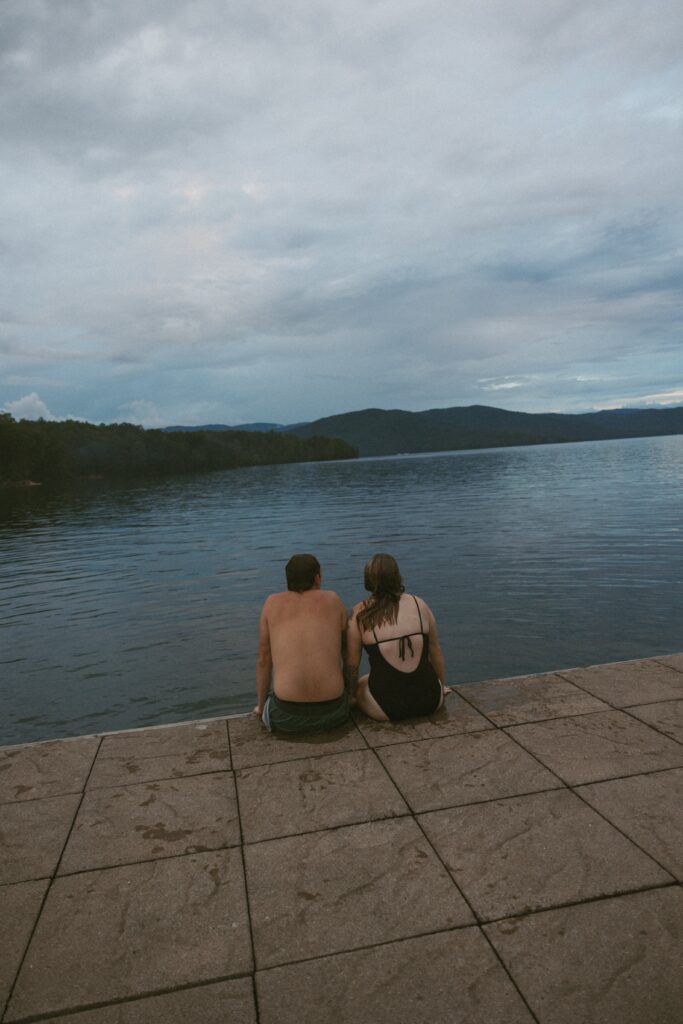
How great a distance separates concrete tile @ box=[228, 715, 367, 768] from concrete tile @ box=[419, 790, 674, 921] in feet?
3.97

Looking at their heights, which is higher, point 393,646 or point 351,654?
point 393,646

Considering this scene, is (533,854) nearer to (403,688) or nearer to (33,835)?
(403,688)

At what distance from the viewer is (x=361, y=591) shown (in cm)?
1658

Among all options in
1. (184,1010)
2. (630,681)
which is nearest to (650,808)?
(630,681)

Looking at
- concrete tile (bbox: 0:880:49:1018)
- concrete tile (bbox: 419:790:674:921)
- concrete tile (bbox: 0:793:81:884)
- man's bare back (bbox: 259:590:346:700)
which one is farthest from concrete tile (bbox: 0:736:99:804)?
concrete tile (bbox: 419:790:674:921)

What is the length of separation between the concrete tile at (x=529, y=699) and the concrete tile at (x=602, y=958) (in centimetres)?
222

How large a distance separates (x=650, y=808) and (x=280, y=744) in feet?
8.80

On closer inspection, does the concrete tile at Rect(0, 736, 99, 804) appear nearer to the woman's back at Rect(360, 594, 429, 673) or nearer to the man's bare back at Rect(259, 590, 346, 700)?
the man's bare back at Rect(259, 590, 346, 700)

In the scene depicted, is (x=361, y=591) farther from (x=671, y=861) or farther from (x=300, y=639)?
(x=671, y=861)

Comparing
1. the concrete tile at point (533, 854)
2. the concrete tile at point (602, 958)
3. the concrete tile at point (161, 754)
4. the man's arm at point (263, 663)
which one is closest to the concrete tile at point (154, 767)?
the concrete tile at point (161, 754)

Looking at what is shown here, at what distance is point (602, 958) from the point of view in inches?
114

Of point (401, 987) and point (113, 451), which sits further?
point (113, 451)

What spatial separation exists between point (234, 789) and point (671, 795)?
2867mm

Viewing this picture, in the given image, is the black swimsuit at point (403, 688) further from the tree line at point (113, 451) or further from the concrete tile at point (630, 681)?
the tree line at point (113, 451)
